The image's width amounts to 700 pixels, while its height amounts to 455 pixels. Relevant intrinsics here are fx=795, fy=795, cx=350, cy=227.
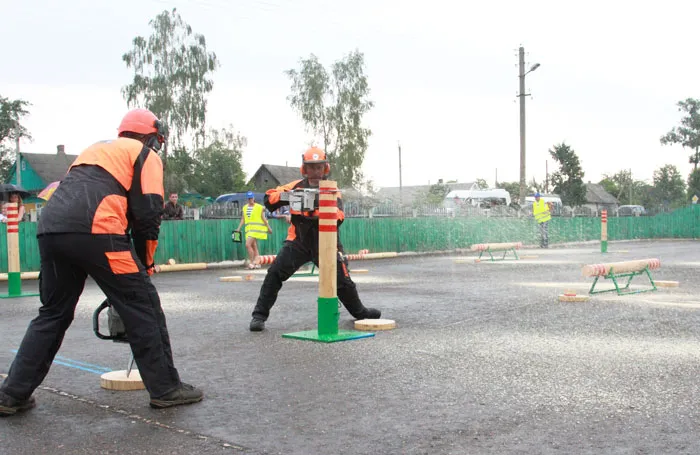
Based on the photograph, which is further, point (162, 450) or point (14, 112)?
point (14, 112)

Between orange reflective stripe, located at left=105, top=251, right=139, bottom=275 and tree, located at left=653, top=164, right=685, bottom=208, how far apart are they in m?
100

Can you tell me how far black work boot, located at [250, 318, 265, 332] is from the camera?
8.03m

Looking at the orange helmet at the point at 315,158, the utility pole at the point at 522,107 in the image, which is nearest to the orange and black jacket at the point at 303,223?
the orange helmet at the point at 315,158

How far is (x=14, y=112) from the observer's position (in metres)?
63.1

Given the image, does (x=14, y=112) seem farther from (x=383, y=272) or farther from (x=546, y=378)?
(x=546, y=378)

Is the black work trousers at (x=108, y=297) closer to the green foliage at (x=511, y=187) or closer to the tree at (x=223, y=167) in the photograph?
the tree at (x=223, y=167)

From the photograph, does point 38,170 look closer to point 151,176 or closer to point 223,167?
point 223,167

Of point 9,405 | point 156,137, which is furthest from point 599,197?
point 9,405

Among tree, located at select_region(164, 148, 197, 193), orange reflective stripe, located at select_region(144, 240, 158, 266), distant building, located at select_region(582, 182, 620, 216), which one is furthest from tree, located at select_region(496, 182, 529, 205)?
orange reflective stripe, located at select_region(144, 240, 158, 266)

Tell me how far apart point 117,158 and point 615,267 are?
812 cm

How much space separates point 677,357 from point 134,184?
4383mm

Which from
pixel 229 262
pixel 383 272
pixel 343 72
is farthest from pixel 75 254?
pixel 343 72

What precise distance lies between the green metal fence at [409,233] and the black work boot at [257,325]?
1124cm

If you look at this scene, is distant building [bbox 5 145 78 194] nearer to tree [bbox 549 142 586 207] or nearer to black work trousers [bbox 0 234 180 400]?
tree [bbox 549 142 586 207]
